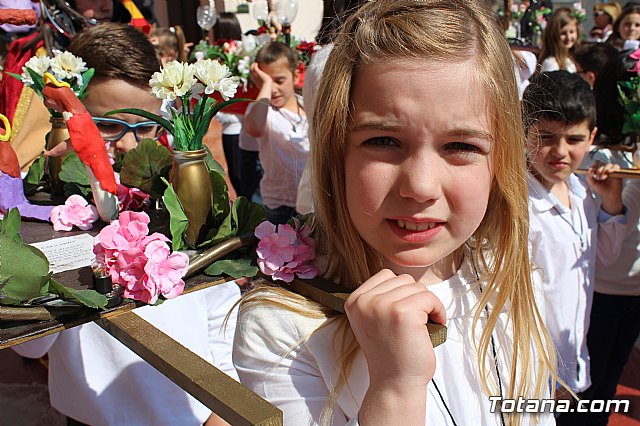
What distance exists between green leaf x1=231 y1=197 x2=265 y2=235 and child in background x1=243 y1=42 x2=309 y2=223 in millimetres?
2525

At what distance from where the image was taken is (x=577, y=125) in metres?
2.33

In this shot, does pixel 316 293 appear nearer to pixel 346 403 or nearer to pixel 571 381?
pixel 346 403

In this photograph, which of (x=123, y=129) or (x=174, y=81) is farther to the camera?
(x=123, y=129)

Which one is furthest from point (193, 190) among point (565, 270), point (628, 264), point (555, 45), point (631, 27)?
point (631, 27)

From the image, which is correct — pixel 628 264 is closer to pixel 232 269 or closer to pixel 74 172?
pixel 232 269

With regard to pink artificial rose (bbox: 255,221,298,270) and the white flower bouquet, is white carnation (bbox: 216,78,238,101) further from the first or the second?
pink artificial rose (bbox: 255,221,298,270)

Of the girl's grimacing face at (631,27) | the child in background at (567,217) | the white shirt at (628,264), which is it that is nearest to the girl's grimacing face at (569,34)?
the girl's grimacing face at (631,27)

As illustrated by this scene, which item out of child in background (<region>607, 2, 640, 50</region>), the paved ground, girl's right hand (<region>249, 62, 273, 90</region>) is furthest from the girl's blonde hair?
the paved ground

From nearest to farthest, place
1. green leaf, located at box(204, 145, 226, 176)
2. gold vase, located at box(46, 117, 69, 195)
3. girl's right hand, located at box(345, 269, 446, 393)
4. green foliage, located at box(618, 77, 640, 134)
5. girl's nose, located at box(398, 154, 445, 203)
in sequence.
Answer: girl's right hand, located at box(345, 269, 446, 393) < girl's nose, located at box(398, 154, 445, 203) < green leaf, located at box(204, 145, 226, 176) < gold vase, located at box(46, 117, 69, 195) < green foliage, located at box(618, 77, 640, 134)

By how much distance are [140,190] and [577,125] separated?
174 centimetres

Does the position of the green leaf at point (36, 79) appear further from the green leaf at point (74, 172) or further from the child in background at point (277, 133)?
the child in background at point (277, 133)

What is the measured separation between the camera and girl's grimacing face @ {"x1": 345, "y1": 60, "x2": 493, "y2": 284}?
3.25 ft

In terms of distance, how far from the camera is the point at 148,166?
1.36 metres

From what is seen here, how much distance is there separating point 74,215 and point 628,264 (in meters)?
2.32
